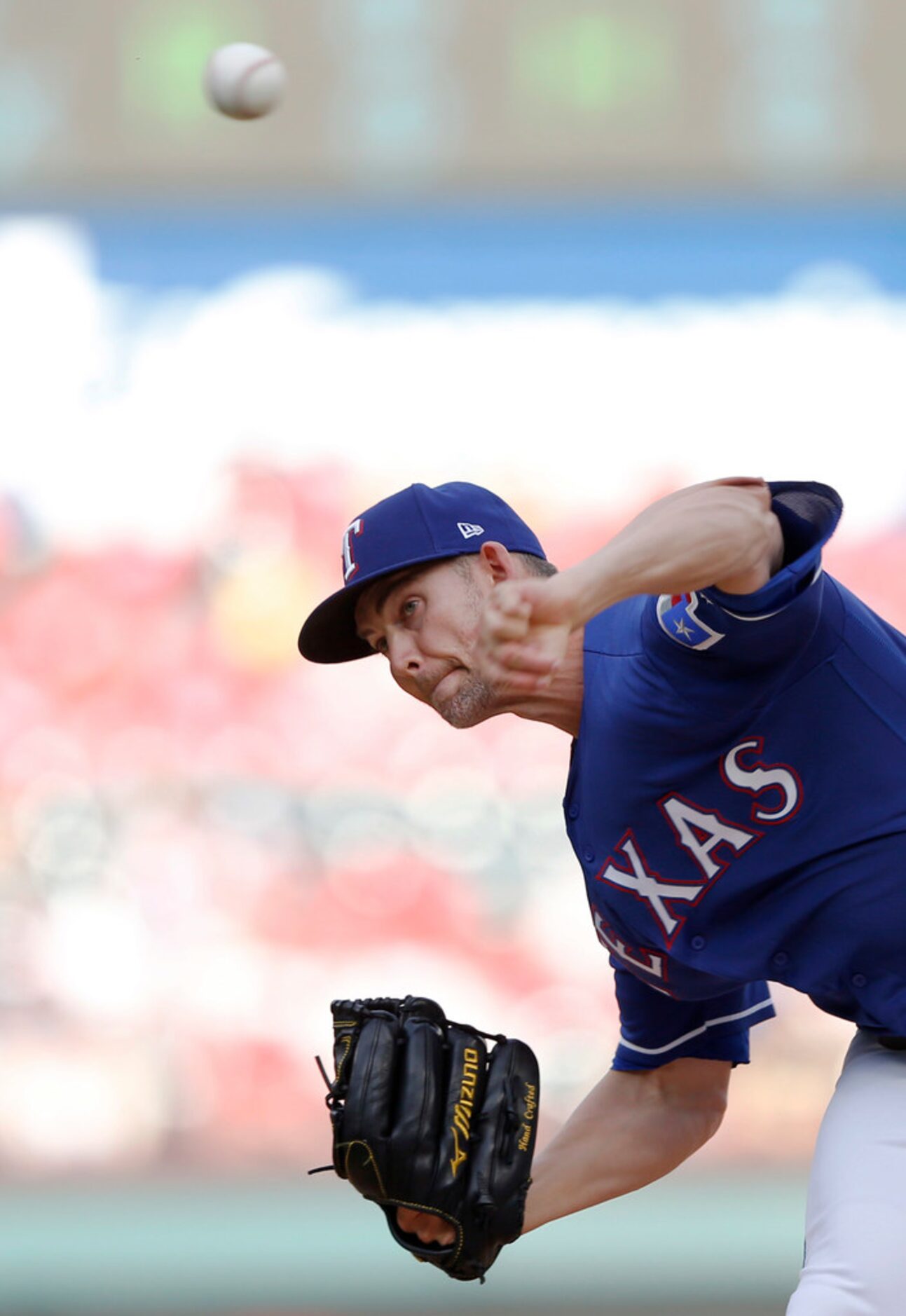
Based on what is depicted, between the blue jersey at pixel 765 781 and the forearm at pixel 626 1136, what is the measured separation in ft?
1.45

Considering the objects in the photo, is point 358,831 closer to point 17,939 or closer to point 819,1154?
point 17,939

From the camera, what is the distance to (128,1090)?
5.32 metres

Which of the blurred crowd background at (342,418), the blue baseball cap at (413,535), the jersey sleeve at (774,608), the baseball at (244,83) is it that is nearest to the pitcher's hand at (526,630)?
the jersey sleeve at (774,608)

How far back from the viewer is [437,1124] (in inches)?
99.8

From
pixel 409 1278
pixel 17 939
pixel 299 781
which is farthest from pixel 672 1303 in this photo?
pixel 17 939

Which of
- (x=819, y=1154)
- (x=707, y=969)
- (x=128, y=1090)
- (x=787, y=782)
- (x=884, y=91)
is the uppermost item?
(x=884, y=91)

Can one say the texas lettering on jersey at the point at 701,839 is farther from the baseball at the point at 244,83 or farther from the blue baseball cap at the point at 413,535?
the baseball at the point at 244,83

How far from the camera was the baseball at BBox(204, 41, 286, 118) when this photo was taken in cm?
444

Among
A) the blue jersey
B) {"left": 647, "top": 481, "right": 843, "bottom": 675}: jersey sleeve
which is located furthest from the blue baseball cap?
{"left": 647, "top": 481, "right": 843, "bottom": 675}: jersey sleeve

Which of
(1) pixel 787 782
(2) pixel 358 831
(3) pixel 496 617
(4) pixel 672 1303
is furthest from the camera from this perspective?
(2) pixel 358 831

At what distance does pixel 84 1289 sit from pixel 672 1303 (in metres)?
1.85

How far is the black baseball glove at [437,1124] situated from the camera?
2508 mm

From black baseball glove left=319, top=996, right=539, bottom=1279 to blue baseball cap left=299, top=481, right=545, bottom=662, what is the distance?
645 mm

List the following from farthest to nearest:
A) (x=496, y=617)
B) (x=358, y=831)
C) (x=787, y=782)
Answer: (x=358, y=831) → (x=787, y=782) → (x=496, y=617)
